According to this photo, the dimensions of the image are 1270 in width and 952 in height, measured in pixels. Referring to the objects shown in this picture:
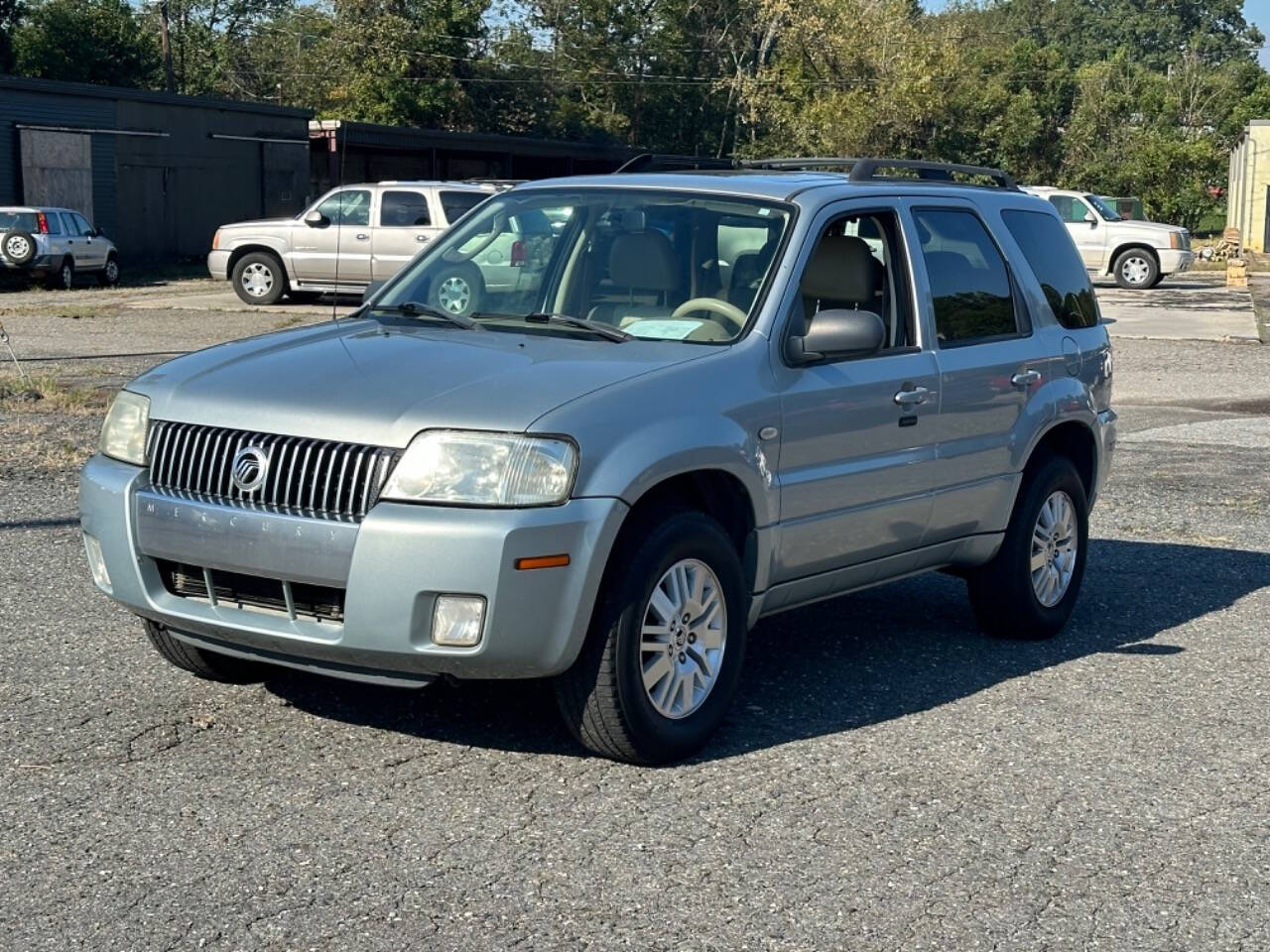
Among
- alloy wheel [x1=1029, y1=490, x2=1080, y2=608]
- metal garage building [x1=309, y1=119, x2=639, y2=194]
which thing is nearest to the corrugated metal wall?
metal garage building [x1=309, y1=119, x2=639, y2=194]

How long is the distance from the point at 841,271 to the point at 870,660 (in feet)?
4.99

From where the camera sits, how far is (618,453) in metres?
4.95

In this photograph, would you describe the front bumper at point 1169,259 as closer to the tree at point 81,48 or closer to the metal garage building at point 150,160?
the metal garage building at point 150,160

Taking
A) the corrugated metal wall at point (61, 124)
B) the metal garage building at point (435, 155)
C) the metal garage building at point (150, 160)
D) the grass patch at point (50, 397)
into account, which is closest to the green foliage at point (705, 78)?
the metal garage building at point (435, 155)

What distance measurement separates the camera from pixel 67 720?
18.2 feet

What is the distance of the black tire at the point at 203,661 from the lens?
5824 millimetres

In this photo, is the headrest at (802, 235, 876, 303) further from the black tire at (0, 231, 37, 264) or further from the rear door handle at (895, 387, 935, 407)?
the black tire at (0, 231, 37, 264)

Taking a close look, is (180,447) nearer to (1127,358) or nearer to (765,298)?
(765,298)

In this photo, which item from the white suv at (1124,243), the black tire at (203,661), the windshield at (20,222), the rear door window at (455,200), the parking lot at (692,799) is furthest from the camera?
the white suv at (1124,243)

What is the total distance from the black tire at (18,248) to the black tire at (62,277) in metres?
0.84

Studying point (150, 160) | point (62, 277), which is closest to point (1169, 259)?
point (62, 277)

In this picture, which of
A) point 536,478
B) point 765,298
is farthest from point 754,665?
point 536,478

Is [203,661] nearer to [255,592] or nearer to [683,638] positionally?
[255,592]

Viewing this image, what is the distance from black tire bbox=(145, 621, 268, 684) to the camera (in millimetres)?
5824
